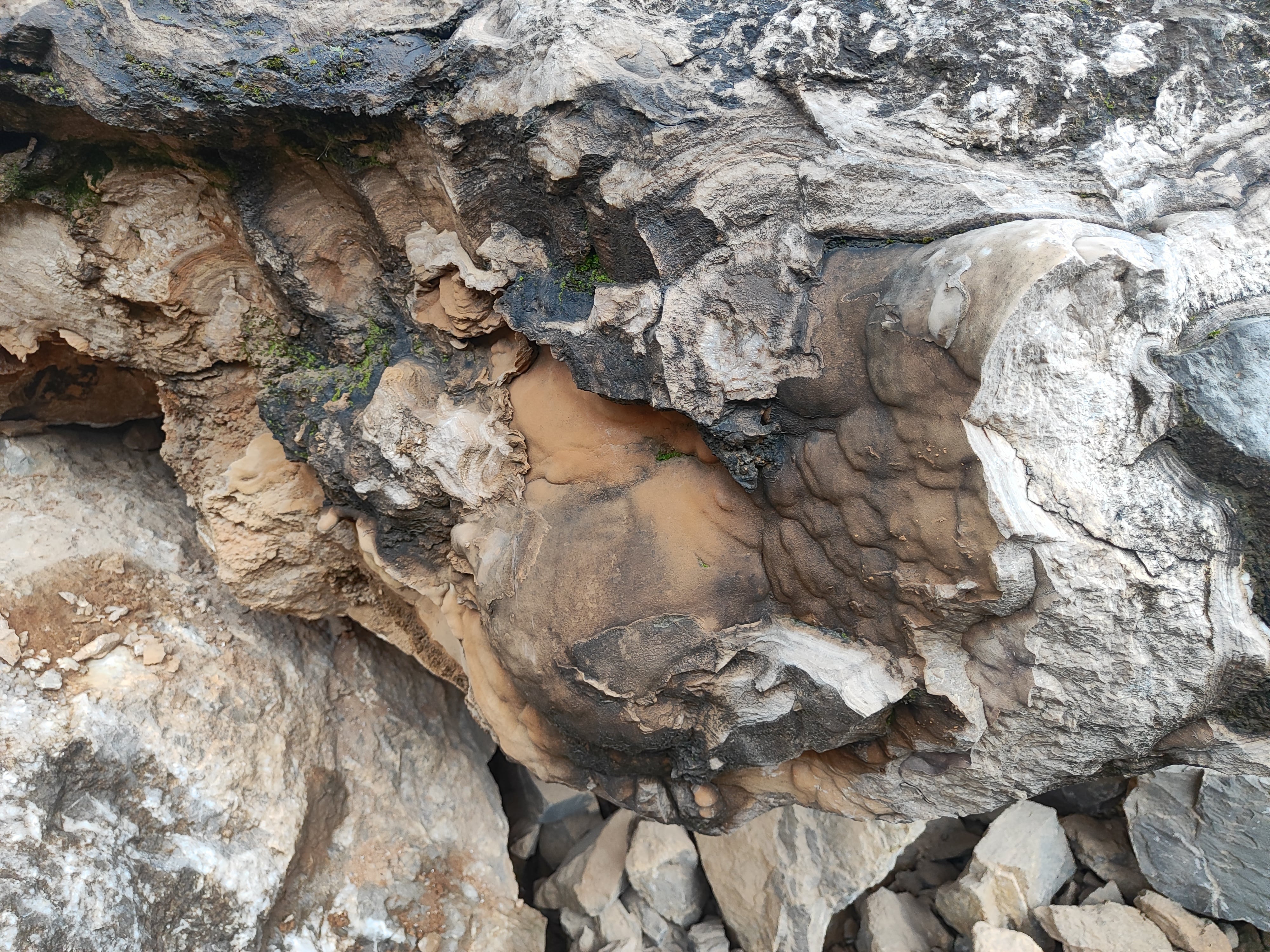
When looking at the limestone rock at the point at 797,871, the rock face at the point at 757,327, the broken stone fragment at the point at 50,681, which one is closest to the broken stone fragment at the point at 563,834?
the limestone rock at the point at 797,871

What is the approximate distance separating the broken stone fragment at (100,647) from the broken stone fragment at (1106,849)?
3.92m

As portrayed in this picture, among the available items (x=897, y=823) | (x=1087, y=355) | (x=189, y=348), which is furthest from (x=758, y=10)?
(x=897, y=823)

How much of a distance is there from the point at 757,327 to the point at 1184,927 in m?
3.15

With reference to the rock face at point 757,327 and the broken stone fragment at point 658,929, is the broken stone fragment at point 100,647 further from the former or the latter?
the broken stone fragment at point 658,929

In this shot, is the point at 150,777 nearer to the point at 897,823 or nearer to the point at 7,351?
the point at 7,351

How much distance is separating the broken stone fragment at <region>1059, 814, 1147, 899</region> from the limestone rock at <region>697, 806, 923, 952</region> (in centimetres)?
81

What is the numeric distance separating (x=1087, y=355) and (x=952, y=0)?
3.12 feet

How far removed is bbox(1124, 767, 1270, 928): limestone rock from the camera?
9.98 feet

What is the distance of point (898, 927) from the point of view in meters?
3.39

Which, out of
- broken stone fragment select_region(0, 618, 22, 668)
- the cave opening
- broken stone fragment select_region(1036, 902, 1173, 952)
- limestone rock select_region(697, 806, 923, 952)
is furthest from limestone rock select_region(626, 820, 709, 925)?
the cave opening

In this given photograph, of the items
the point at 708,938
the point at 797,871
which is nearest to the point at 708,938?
the point at 708,938

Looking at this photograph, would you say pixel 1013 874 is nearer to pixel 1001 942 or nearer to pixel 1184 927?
pixel 1001 942

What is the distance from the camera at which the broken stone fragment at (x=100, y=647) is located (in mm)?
2445

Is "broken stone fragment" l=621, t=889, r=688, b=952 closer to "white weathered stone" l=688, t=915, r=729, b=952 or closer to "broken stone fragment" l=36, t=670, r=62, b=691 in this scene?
"white weathered stone" l=688, t=915, r=729, b=952
